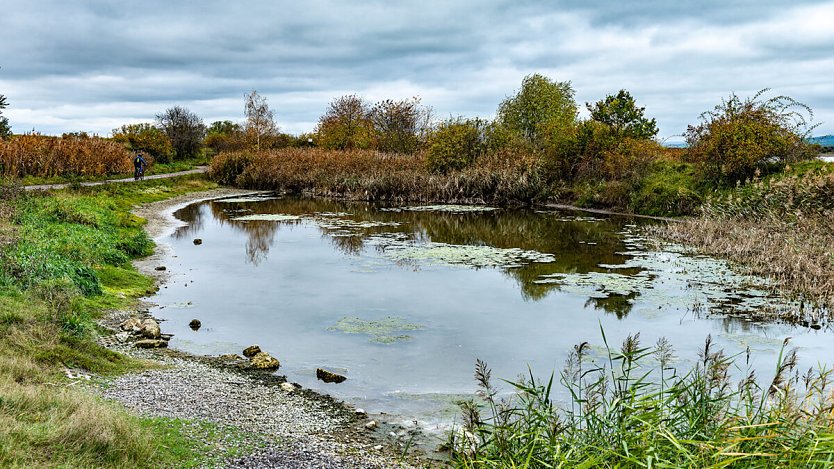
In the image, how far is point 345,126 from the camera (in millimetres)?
63375

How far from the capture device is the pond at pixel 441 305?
9359 mm

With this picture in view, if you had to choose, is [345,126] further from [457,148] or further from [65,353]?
[65,353]

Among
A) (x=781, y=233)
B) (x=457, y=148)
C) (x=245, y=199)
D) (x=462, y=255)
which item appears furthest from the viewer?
(x=245, y=199)

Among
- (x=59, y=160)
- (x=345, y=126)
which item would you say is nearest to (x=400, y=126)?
(x=345, y=126)

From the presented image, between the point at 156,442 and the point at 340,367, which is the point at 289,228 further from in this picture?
the point at 156,442

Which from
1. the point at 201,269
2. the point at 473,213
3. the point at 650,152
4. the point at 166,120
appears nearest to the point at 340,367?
the point at 201,269

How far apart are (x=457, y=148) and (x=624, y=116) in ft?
30.7

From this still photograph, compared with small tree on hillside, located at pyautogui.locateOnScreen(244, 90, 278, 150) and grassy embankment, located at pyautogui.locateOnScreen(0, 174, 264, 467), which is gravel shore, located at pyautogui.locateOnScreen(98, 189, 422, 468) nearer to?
grassy embankment, located at pyautogui.locateOnScreen(0, 174, 264, 467)

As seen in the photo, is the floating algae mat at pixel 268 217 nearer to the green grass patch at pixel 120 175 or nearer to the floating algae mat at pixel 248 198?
the floating algae mat at pixel 248 198

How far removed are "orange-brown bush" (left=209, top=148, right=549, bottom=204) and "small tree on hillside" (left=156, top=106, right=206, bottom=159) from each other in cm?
1322

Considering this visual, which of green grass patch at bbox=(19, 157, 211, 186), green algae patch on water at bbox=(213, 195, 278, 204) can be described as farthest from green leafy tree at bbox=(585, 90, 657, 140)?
green grass patch at bbox=(19, 157, 211, 186)

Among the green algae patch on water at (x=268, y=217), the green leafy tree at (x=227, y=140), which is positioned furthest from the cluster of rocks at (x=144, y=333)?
the green leafy tree at (x=227, y=140)

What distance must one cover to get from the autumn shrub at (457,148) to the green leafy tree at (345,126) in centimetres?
1955

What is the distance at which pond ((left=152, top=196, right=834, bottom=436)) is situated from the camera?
9.36 m
